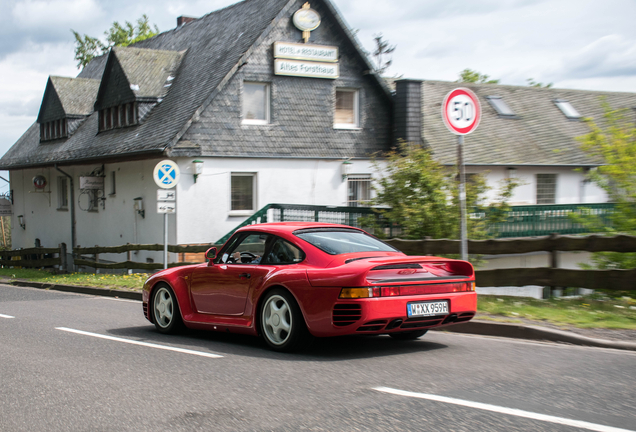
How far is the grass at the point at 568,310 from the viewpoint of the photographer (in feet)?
26.8

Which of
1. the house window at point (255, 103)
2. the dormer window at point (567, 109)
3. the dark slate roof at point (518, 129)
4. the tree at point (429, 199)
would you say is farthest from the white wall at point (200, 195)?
the dormer window at point (567, 109)

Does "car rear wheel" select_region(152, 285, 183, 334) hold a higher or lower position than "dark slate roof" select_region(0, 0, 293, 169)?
lower

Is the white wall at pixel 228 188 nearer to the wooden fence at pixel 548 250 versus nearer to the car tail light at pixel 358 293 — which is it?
the wooden fence at pixel 548 250

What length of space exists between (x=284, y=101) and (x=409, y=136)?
4.38 meters

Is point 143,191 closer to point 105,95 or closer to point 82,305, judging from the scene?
point 105,95

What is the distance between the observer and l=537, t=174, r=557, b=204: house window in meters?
26.3

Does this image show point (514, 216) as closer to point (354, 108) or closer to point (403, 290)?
point (354, 108)

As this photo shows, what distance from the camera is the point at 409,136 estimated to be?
2381cm

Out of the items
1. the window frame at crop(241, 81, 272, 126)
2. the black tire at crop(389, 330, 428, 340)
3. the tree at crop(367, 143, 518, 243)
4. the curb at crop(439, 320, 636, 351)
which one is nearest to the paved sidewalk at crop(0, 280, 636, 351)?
the curb at crop(439, 320, 636, 351)

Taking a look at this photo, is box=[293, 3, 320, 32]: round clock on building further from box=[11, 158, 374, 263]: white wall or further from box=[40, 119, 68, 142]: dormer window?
box=[40, 119, 68, 142]: dormer window

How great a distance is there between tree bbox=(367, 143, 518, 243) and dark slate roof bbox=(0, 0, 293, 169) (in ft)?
29.5

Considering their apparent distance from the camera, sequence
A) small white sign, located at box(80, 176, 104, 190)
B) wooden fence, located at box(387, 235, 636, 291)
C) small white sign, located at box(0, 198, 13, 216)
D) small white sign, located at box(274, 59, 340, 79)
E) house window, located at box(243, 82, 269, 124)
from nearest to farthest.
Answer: wooden fence, located at box(387, 235, 636, 291), house window, located at box(243, 82, 269, 124), small white sign, located at box(274, 59, 340, 79), small white sign, located at box(80, 176, 104, 190), small white sign, located at box(0, 198, 13, 216)

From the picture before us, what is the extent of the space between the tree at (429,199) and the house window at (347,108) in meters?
10.2

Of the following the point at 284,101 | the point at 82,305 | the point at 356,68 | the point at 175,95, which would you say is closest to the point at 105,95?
the point at 175,95
